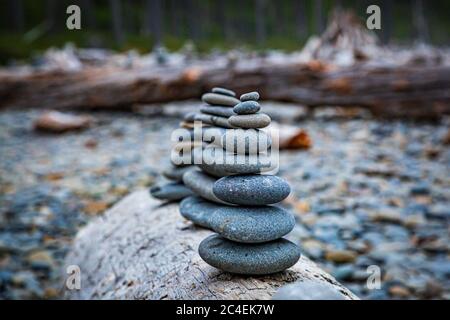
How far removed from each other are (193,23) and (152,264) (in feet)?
86.2

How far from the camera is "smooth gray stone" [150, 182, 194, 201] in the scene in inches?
112

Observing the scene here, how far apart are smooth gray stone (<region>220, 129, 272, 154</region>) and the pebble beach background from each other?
1.59 meters

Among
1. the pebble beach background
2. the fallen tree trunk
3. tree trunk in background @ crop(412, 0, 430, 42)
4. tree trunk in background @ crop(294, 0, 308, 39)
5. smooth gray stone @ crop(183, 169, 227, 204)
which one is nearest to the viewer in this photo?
smooth gray stone @ crop(183, 169, 227, 204)

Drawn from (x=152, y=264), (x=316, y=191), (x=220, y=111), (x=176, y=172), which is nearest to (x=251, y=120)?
(x=220, y=111)

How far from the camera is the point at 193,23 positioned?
88.0 feet

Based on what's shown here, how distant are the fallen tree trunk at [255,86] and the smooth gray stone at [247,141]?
6.00m

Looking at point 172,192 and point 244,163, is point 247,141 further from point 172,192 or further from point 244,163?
point 172,192

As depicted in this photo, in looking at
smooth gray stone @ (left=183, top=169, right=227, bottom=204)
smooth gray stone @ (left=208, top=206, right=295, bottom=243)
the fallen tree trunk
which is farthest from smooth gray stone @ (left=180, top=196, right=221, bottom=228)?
the fallen tree trunk

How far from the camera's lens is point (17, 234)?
387 centimetres

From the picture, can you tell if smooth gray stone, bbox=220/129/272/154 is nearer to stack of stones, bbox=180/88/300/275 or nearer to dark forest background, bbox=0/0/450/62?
stack of stones, bbox=180/88/300/275

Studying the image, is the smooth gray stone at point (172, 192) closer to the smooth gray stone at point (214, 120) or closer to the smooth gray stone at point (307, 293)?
the smooth gray stone at point (214, 120)

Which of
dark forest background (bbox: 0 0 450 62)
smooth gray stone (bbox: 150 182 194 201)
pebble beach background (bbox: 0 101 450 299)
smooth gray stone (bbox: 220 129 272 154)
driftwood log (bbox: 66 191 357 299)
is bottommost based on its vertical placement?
pebble beach background (bbox: 0 101 450 299)
